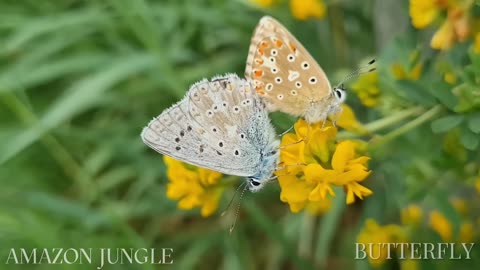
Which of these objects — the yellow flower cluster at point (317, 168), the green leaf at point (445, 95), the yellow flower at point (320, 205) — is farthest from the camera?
the yellow flower at point (320, 205)

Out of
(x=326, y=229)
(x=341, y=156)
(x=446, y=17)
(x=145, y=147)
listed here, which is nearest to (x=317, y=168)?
(x=341, y=156)

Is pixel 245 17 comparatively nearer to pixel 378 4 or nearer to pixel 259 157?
pixel 378 4

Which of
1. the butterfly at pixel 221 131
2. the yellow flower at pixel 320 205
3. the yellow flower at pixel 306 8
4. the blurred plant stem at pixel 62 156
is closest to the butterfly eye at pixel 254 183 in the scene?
the butterfly at pixel 221 131

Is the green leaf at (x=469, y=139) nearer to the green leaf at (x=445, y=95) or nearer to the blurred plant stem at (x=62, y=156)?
the green leaf at (x=445, y=95)

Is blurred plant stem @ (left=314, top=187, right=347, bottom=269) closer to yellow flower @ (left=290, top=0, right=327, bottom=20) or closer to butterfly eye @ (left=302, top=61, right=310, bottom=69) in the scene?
yellow flower @ (left=290, top=0, right=327, bottom=20)

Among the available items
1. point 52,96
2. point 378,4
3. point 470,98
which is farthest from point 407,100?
point 52,96

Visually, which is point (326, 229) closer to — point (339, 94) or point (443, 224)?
point (443, 224)
